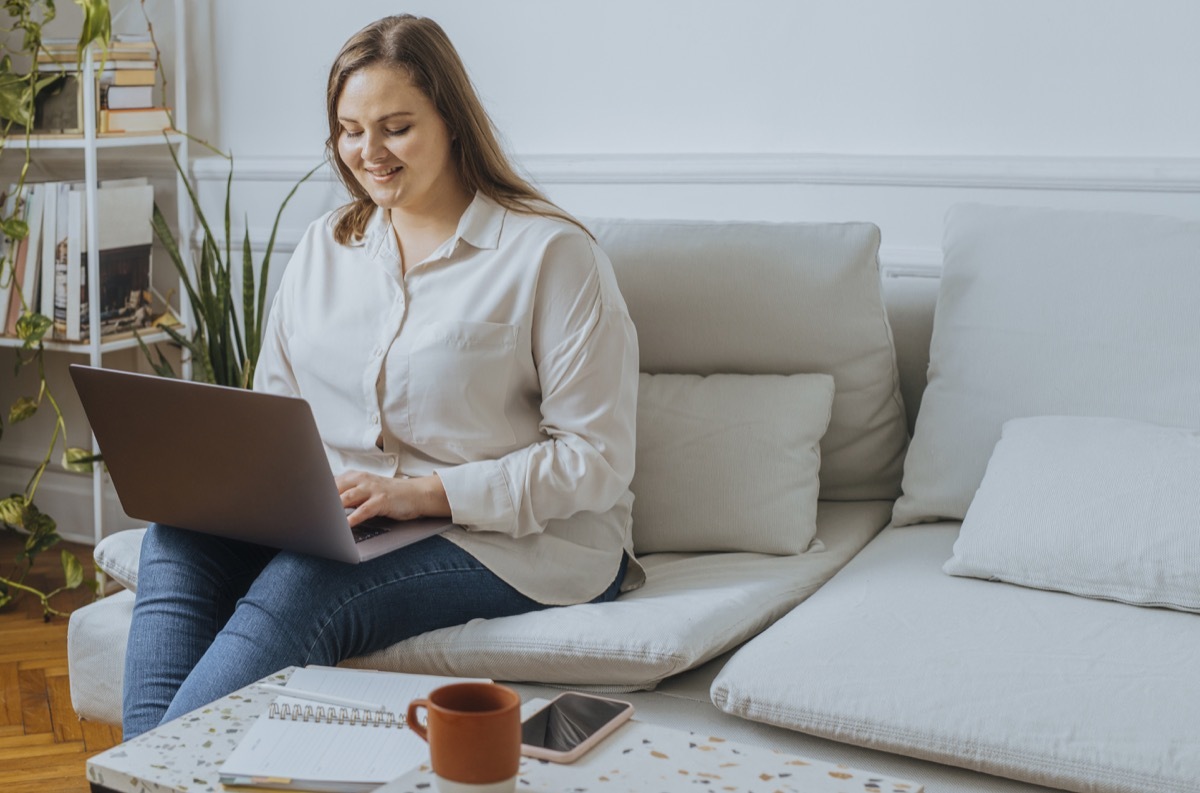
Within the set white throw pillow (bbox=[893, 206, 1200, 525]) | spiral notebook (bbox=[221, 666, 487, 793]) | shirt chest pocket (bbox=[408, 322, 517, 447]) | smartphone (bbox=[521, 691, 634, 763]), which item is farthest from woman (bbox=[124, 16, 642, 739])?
white throw pillow (bbox=[893, 206, 1200, 525])

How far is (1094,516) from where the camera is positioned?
165cm

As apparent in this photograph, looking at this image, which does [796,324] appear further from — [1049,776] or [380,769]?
[380,769]

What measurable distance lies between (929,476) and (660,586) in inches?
18.3

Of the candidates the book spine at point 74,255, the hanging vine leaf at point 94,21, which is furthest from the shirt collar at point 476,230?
the book spine at point 74,255

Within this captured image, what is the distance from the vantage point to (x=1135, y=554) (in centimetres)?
161

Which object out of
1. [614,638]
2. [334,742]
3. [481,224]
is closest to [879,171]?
[481,224]

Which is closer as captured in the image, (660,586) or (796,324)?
(660,586)

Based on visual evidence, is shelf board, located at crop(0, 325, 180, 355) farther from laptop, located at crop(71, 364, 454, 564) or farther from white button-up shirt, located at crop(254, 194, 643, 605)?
laptop, located at crop(71, 364, 454, 564)

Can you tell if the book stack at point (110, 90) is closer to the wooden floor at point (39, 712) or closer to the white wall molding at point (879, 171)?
the white wall molding at point (879, 171)

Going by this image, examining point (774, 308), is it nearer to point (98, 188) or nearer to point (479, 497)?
point (479, 497)

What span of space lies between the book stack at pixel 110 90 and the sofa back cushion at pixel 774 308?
142 cm

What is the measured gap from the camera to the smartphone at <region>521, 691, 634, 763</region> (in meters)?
1.13

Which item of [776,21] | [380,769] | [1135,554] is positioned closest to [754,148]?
[776,21]

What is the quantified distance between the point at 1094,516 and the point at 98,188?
7.14ft
